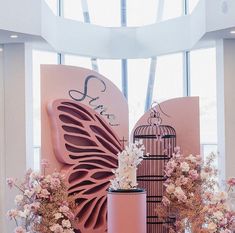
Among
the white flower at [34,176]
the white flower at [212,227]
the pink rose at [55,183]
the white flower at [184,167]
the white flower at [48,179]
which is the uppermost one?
the white flower at [184,167]

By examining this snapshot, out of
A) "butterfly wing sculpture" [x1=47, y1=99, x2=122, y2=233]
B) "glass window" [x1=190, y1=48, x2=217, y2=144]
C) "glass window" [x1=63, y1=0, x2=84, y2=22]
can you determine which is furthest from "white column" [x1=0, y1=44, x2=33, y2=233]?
"glass window" [x1=190, y1=48, x2=217, y2=144]

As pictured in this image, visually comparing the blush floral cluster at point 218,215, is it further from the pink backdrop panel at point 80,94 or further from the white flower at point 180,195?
the pink backdrop panel at point 80,94

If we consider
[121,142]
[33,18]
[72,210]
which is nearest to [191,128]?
[121,142]

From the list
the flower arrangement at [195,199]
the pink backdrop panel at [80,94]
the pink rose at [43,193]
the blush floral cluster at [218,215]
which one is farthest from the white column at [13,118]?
the blush floral cluster at [218,215]

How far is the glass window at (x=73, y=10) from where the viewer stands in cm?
1054

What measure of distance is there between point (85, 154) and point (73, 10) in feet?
13.2

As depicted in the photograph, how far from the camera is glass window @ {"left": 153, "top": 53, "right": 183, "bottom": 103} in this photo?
10.5 meters

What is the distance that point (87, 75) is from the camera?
26.8 feet

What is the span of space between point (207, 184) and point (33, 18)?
3614 millimetres

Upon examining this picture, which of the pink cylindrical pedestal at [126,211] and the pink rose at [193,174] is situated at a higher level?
the pink rose at [193,174]

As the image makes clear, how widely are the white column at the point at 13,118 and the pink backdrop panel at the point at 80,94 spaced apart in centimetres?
68

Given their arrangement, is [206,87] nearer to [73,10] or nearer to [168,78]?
[168,78]

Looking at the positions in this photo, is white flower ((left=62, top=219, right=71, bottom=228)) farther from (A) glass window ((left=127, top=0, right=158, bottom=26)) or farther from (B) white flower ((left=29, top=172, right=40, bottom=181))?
(A) glass window ((left=127, top=0, right=158, bottom=26))

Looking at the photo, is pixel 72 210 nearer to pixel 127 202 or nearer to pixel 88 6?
pixel 127 202
